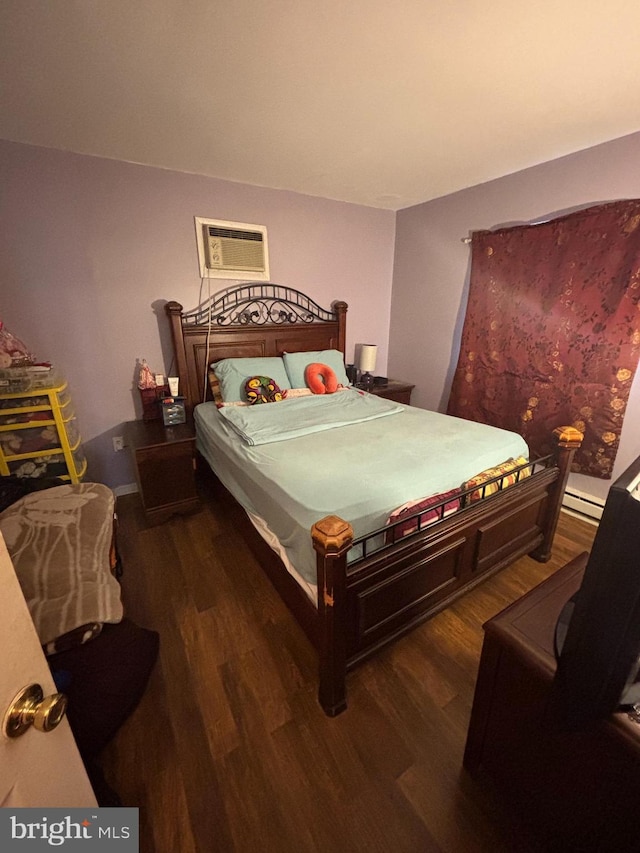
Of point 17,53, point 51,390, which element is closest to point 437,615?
point 51,390

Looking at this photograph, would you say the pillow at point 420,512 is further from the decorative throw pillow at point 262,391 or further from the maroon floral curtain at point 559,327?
the decorative throw pillow at point 262,391

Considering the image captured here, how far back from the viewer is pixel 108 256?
7.79ft

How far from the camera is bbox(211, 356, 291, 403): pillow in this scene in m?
2.63

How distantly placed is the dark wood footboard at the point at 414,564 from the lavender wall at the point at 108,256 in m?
2.28

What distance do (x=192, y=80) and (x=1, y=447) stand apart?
7.13ft

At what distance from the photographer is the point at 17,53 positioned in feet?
4.44

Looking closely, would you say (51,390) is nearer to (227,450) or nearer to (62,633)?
(227,450)

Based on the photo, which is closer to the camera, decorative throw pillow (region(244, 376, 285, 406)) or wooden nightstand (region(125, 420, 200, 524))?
wooden nightstand (region(125, 420, 200, 524))

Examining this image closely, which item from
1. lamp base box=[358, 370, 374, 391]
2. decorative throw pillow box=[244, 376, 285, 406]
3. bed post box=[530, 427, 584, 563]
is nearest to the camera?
bed post box=[530, 427, 584, 563]

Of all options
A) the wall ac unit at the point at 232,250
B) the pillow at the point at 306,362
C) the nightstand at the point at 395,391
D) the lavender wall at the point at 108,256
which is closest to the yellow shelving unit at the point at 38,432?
the lavender wall at the point at 108,256

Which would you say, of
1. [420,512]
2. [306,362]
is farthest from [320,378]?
[420,512]

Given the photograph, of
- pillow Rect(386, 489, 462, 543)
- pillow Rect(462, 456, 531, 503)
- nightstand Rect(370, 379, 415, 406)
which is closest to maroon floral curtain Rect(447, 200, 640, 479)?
pillow Rect(462, 456, 531, 503)

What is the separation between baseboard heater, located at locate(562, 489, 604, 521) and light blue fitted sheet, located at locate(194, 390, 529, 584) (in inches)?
35.9

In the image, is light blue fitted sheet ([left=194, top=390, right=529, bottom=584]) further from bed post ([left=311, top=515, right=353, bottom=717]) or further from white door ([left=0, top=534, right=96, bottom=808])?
white door ([left=0, top=534, right=96, bottom=808])
